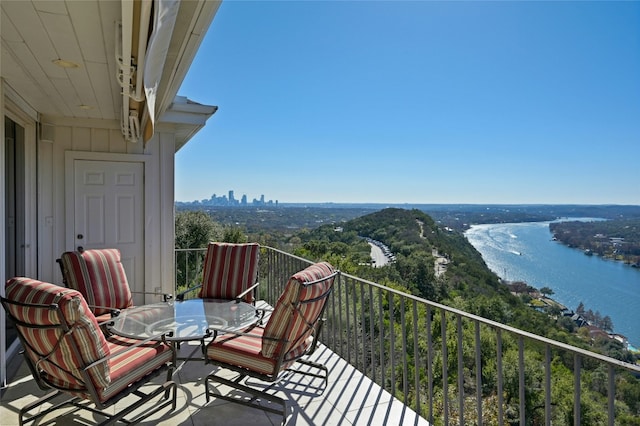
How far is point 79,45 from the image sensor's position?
8.00ft

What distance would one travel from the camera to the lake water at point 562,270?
1098 cm

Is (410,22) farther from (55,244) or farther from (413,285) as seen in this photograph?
(55,244)

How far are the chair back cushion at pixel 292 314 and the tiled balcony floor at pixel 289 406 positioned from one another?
1.58ft

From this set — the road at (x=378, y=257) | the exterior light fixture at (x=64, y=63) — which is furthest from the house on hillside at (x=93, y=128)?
the road at (x=378, y=257)

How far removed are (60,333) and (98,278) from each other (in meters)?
1.82

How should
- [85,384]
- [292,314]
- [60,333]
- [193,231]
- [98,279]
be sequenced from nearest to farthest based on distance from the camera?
[60,333] → [85,384] → [292,314] → [98,279] → [193,231]

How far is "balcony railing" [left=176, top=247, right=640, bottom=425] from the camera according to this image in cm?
199

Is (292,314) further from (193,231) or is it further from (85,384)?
(193,231)

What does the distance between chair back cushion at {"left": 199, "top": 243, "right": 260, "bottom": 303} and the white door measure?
1326mm

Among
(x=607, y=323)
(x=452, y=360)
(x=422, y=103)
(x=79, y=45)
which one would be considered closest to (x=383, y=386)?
(x=79, y=45)

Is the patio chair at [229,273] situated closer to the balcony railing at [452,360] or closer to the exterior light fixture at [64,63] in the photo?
the balcony railing at [452,360]

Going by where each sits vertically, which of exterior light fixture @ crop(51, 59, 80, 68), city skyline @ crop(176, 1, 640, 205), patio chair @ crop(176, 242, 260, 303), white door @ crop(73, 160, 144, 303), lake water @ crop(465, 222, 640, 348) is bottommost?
lake water @ crop(465, 222, 640, 348)

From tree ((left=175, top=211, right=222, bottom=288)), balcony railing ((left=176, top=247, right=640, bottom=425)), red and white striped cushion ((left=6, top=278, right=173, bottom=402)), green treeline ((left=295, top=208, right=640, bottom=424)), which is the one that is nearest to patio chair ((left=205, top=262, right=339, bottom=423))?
balcony railing ((left=176, top=247, right=640, bottom=425))

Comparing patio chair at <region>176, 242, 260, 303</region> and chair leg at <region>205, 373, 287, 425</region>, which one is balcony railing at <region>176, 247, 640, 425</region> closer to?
patio chair at <region>176, 242, 260, 303</region>
